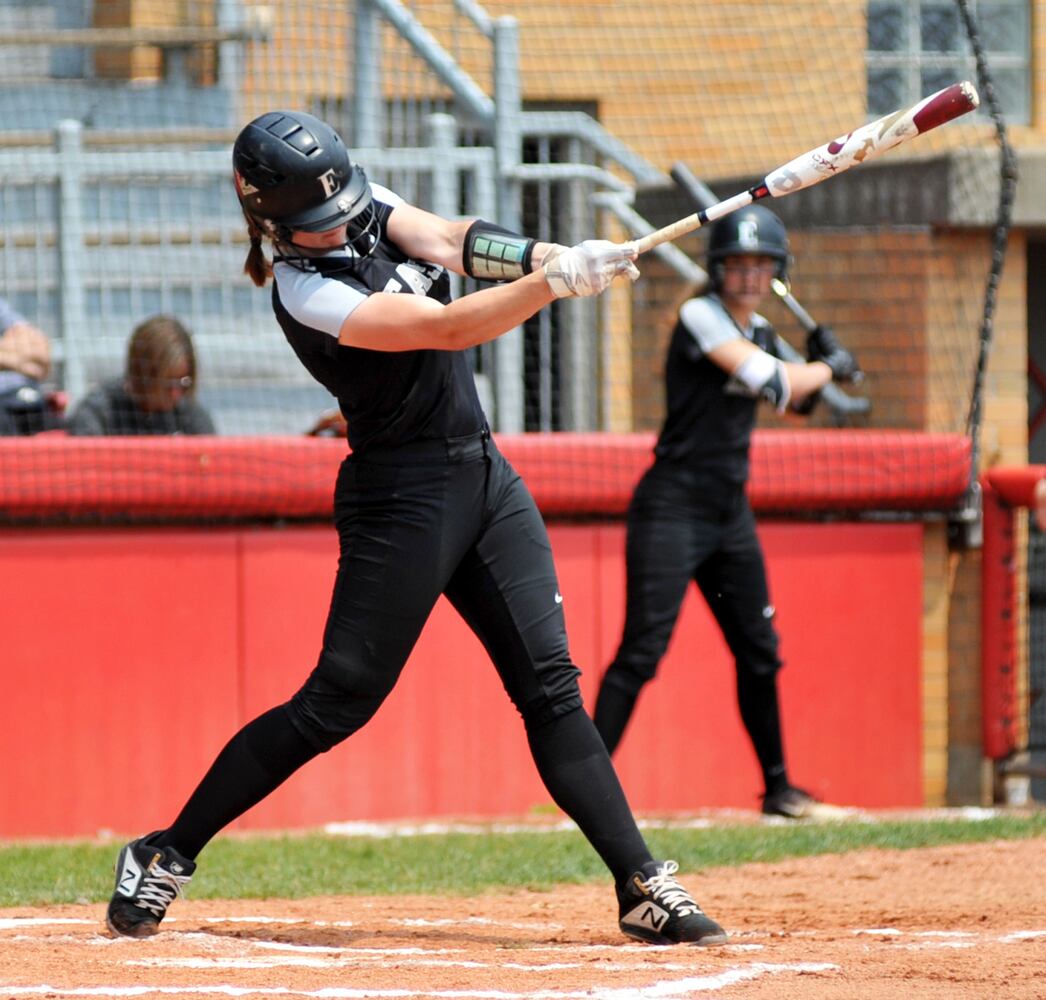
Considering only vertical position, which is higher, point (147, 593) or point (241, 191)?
point (241, 191)

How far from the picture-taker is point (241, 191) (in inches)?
164

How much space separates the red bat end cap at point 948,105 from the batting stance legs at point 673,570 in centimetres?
243

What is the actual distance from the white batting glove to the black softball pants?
0.61 m

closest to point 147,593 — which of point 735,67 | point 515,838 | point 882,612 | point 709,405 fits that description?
point 515,838

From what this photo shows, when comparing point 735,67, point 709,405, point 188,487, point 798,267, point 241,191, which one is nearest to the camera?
point 241,191

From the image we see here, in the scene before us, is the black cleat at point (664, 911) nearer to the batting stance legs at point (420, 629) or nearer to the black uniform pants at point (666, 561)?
the batting stance legs at point (420, 629)

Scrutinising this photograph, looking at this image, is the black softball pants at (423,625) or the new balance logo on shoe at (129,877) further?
the new balance logo on shoe at (129,877)

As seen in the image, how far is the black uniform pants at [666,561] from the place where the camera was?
6344 mm

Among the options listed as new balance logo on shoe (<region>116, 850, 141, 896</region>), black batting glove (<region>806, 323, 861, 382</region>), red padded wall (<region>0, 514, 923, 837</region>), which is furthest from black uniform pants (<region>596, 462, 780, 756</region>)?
new balance logo on shoe (<region>116, 850, 141, 896</region>)

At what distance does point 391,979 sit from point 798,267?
17.3ft

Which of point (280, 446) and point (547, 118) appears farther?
point (547, 118)

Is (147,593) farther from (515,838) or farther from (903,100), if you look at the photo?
(903,100)

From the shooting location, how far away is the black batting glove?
680cm

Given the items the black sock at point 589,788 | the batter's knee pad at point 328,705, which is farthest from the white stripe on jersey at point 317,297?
the black sock at point 589,788
